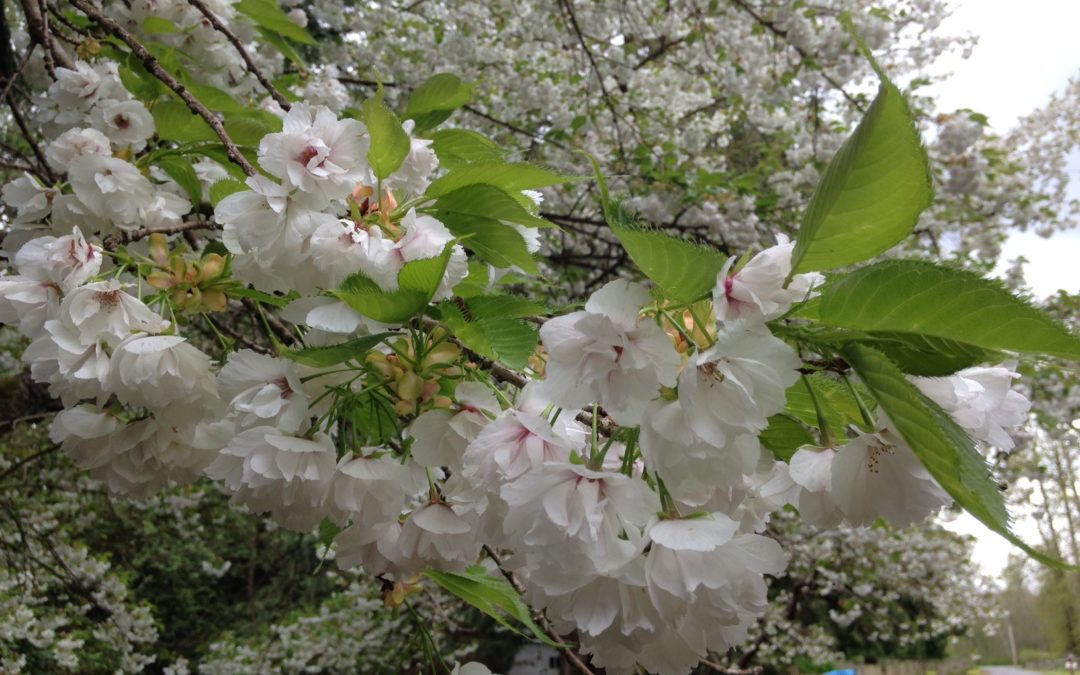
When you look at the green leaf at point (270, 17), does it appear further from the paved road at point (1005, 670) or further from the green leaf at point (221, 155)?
the paved road at point (1005, 670)

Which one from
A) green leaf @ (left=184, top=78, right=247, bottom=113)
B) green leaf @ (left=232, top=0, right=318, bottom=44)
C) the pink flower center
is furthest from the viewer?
green leaf @ (left=232, top=0, right=318, bottom=44)

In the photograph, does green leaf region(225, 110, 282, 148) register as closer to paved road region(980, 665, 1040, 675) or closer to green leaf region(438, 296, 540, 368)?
green leaf region(438, 296, 540, 368)

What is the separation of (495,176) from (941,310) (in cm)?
53

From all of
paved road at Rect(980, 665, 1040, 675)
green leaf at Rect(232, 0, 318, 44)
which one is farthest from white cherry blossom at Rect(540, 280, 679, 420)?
paved road at Rect(980, 665, 1040, 675)

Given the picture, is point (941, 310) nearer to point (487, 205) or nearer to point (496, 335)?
point (496, 335)

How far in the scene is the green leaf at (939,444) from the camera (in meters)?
0.48

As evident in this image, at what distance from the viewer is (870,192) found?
55cm

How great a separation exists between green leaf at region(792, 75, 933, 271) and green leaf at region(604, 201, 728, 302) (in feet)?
0.22

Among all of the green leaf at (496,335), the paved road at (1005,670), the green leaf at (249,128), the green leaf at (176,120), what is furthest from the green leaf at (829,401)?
the paved road at (1005,670)

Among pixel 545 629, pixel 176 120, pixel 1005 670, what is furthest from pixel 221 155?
pixel 1005 670

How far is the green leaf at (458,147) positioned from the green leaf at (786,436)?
2.30 feet

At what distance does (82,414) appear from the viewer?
1.05 metres

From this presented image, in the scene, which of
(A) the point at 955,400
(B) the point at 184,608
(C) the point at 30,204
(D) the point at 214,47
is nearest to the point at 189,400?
(C) the point at 30,204

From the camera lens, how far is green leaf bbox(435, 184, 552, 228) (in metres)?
0.87
